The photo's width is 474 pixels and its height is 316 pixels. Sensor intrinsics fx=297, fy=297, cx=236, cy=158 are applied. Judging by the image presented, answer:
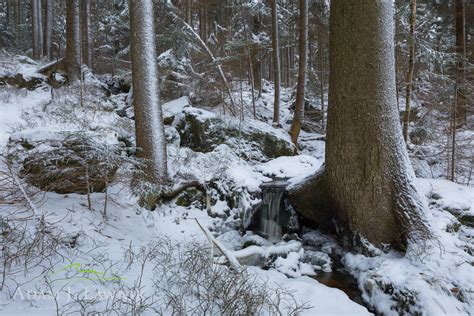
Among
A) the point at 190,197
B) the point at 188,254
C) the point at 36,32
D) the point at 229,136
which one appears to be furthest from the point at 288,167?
the point at 36,32

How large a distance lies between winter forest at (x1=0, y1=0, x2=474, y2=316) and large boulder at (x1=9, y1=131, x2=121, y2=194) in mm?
31

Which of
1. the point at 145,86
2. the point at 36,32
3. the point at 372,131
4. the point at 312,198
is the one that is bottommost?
the point at 312,198

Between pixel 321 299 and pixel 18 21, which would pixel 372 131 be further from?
pixel 18 21

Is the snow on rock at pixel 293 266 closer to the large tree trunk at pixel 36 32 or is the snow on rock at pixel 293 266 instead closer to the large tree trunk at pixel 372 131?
the large tree trunk at pixel 372 131

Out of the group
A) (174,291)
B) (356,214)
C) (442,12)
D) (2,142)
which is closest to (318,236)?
(356,214)

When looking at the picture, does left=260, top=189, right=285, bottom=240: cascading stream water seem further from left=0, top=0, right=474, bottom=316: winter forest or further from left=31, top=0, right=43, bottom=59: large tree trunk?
left=31, top=0, right=43, bottom=59: large tree trunk

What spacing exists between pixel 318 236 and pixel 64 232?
175 inches

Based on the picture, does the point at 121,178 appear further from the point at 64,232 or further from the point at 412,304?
the point at 412,304

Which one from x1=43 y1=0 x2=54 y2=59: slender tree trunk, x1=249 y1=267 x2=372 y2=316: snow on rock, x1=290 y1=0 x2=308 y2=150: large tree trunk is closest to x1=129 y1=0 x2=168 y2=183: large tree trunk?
x1=249 y1=267 x2=372 y2=316: snow on rock

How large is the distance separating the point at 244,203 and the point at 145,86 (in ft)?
10.6

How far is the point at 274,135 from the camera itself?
945 cm

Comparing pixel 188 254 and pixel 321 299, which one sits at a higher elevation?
pixel 188 254

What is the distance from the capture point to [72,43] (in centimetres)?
1131

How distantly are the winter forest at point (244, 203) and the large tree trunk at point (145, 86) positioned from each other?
0.09 ft
